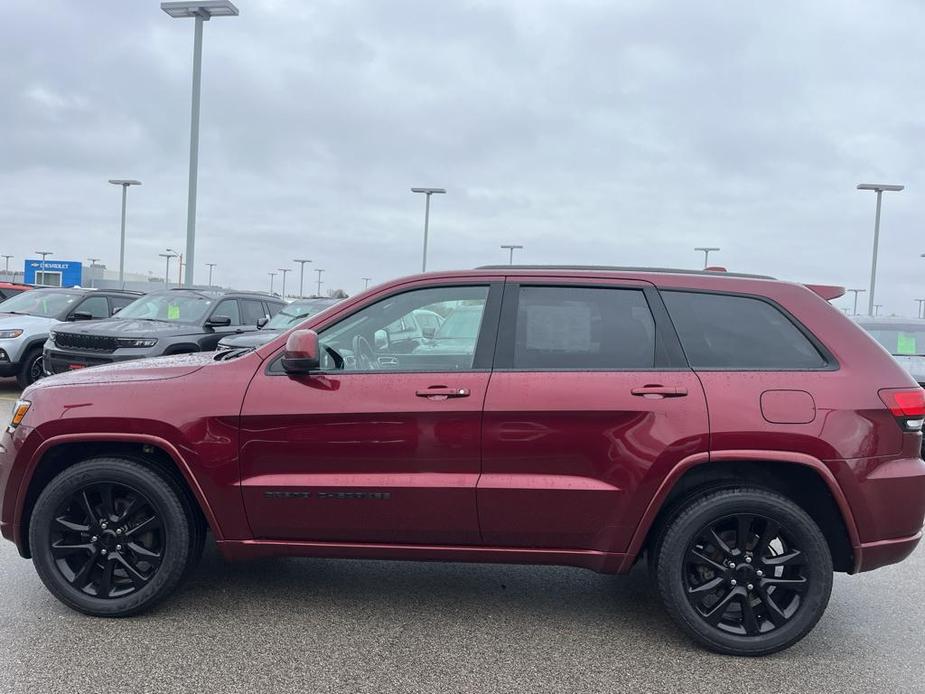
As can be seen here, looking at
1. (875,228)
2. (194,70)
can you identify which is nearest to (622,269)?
(194,70)

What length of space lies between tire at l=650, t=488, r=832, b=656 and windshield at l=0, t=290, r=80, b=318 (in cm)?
1216

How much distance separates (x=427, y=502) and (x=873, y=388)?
2.13 m

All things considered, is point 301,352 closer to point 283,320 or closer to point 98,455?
point 98,455

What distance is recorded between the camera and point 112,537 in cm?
390

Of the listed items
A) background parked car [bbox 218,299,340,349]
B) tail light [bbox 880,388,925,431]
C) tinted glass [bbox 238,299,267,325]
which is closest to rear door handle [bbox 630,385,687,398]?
tail light [bbox 880,388,925,431]

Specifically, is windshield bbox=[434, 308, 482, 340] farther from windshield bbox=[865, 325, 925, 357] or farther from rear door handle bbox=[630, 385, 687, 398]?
windshield bbox=[865, 325, 925, 357]

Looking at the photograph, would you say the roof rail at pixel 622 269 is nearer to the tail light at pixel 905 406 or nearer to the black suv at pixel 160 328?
the tail light at pixel 905 406

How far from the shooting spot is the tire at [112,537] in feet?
12.6

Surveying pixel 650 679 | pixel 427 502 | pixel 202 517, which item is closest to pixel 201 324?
pixel 202 517

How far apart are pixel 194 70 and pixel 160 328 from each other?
7.36m

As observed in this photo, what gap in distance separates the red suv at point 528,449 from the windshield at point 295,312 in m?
8.02

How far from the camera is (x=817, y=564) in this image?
3639 mm

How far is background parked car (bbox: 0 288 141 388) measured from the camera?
11977mm

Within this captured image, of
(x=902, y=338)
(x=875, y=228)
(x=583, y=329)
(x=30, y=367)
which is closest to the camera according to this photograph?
(x=583, y=329)
